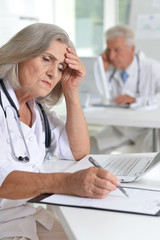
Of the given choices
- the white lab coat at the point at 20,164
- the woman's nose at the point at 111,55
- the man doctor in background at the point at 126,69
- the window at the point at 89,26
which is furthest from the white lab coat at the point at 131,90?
the window at the point at 89,26

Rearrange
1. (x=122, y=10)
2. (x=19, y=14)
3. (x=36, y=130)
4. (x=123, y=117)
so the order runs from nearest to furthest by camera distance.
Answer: (x=36, y=130)
(x=123, y=117)
(x=19, y=14)
(x=122, y=10)

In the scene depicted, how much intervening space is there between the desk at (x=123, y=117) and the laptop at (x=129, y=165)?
856 millimetres

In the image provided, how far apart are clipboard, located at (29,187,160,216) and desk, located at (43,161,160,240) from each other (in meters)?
0.02

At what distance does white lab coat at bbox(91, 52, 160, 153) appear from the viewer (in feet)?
10.4

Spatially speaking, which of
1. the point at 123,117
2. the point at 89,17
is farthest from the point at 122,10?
the point at 123,117

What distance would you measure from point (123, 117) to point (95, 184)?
146cm

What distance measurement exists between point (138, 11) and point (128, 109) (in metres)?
2.58

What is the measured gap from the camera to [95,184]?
44.3 inches

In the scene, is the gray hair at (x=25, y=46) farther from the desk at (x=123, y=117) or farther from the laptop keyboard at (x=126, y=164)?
the desk at (x=123, y=117)

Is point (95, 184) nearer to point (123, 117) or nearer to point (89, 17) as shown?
point (123, 117)

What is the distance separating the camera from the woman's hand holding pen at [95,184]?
1117 mm

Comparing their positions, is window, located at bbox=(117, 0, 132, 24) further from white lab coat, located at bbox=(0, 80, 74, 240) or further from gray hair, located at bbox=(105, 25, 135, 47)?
white lab coat, located at bbox=(0, 80, 74, 240)

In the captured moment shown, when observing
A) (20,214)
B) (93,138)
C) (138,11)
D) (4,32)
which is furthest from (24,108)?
(138,11)

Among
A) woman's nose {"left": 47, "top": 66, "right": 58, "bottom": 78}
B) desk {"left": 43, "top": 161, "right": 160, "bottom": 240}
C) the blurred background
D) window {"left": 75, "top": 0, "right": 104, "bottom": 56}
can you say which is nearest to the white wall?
the blurred background
